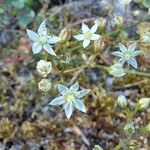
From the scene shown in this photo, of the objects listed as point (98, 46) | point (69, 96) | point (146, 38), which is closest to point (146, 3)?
point (146, 38)

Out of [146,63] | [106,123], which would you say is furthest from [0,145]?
[146,63]

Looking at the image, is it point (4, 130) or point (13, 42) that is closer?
point (4, 130)

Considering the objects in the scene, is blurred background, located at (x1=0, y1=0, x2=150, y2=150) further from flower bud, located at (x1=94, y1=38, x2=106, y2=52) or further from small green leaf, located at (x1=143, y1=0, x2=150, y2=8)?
flower bud, located at (x1=94, y1=38, x2=106, y2=52)

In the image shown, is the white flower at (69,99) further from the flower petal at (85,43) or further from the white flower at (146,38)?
the white flower at (146,38)

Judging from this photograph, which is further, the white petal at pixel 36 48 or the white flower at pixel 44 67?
the white petal at pixel 36 48

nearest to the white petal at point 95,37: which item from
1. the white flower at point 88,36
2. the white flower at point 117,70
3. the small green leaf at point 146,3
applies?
the white flower at point 88,36

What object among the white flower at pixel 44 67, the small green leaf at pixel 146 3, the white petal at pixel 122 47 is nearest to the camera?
the white flower at pixel 44 67

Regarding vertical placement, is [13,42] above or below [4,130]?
above

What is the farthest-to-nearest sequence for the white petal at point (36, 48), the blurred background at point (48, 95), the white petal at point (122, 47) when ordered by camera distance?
the blurred background at point (48, 95) < the white petal at point (122, 47) < the white petal at point (36, 48)

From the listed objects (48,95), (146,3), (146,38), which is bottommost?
(48,95)

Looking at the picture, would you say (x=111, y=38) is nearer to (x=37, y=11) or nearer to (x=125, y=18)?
(x=125, y=18)

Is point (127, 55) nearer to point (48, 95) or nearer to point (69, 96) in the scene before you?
point (69, 96)
